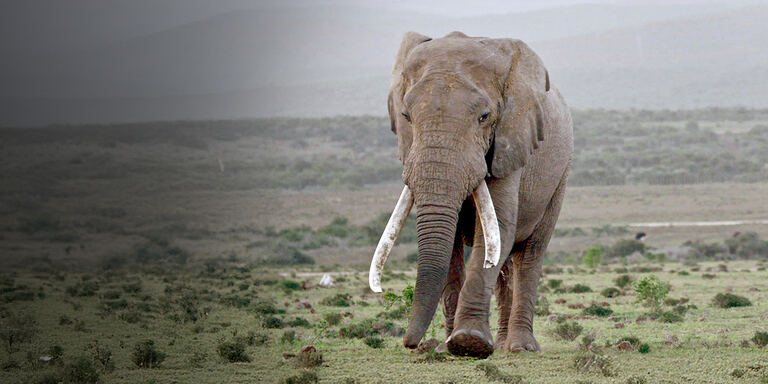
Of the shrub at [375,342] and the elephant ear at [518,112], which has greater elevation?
the elephant ear at [518,112]

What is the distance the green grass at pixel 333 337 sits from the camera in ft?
38.7

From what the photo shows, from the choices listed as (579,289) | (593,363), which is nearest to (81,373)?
(593,363)

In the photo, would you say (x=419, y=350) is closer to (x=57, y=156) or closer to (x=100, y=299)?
(x=100, y=299)

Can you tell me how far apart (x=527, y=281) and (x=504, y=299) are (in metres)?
0.62

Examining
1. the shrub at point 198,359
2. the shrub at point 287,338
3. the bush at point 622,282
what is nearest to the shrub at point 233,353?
the shrub at point 198,359

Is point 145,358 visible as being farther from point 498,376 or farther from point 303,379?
point 498,376

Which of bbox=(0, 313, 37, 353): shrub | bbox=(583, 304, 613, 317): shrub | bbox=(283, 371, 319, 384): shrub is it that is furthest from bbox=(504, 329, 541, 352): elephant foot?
bbox=(0, 313, 37, 353): shrub

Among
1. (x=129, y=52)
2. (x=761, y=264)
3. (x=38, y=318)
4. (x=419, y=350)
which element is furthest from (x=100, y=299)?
(x=129, y=52)

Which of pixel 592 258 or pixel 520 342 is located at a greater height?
pixel 520 342

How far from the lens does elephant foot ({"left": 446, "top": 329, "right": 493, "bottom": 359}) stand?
10.7m

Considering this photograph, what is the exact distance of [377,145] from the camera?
102 meters

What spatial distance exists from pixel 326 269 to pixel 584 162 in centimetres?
5661

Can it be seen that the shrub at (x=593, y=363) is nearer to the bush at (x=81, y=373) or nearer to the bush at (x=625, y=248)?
the bush at (x=81, y=373)

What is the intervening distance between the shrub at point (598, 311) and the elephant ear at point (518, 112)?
25.8ft
